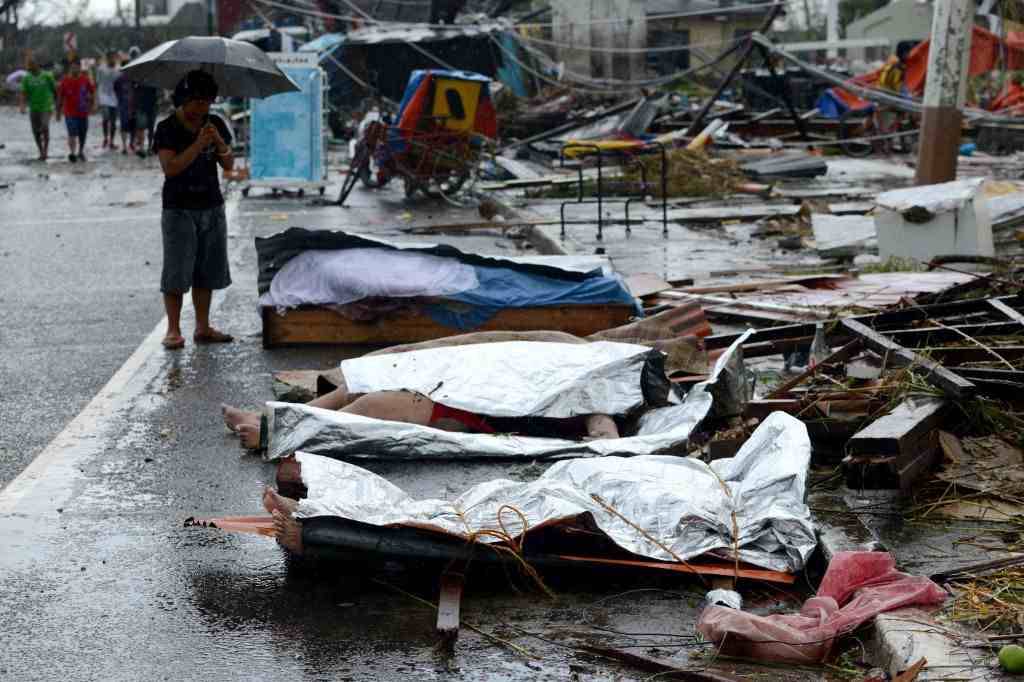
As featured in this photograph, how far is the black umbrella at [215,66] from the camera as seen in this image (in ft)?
34.0

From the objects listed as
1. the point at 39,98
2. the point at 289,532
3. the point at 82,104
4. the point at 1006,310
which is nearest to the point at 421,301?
the point at 1006,310

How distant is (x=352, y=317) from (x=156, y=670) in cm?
553

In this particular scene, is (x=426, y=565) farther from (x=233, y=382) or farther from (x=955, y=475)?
(x=233, y=382)

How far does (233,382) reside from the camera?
898 centimetres

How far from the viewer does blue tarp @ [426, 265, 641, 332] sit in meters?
9.91

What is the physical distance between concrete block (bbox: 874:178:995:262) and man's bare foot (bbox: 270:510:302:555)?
8.52 meters

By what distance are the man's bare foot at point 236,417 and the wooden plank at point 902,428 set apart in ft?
10.4

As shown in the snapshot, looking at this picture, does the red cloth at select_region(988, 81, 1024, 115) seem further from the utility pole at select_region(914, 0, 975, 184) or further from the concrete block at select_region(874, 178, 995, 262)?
the concrete block at select_region(874, 178, 995, 262)

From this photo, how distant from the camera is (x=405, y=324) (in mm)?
9930

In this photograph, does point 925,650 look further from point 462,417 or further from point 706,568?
point 462,417

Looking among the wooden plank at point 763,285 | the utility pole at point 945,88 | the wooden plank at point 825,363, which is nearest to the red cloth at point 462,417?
the wooden plank at point 825,363

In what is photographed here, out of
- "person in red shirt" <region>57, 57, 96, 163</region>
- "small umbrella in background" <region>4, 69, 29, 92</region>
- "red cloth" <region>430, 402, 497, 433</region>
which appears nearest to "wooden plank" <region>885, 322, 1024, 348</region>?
"red cloth" <region>430, 402, 497, 433</region>

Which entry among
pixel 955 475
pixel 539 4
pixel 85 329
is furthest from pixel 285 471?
pixel 539 4

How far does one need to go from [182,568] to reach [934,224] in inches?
348
